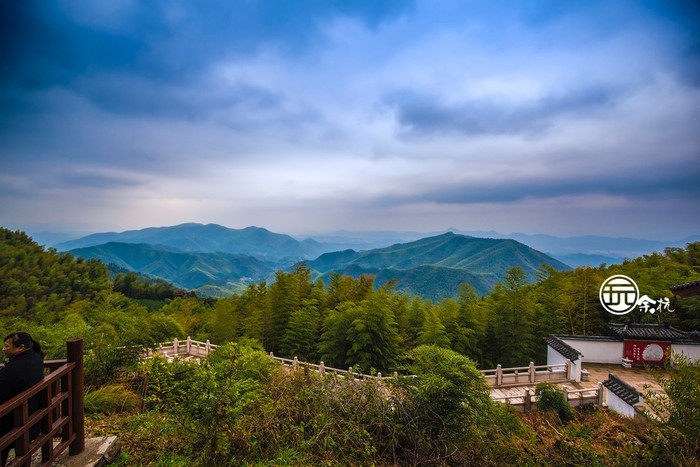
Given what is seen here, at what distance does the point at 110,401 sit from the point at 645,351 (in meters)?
15.9

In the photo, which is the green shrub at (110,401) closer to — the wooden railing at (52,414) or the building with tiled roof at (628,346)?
the wooden railing at (52,414)

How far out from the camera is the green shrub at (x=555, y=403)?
8.07m

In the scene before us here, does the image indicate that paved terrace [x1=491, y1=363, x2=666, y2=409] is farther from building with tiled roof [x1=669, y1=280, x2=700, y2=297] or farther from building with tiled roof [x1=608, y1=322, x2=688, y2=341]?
building with tiled roof [x1=669, y1=280, x2=700, y2=297]

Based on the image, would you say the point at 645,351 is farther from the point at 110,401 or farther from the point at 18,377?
the point at 18,377

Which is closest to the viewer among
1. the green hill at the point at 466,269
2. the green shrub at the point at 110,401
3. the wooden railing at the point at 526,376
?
the green shrub at the point at 110,401

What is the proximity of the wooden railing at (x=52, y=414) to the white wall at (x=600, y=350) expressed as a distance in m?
14.8

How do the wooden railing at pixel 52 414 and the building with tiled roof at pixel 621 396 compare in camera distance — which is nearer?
the wooden railing at pixel 52 414

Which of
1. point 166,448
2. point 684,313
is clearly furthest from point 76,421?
point 684,313

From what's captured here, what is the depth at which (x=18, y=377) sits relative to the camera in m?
2.59

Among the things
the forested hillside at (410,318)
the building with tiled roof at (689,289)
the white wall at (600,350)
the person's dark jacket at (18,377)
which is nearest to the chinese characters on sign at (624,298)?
the forested hillside at (410,318)

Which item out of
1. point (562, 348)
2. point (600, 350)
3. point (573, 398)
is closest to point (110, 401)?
point (573, 398)

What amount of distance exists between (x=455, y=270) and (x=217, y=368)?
4600 inches

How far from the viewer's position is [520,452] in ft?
11.0

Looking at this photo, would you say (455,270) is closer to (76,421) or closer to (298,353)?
(298,353)
